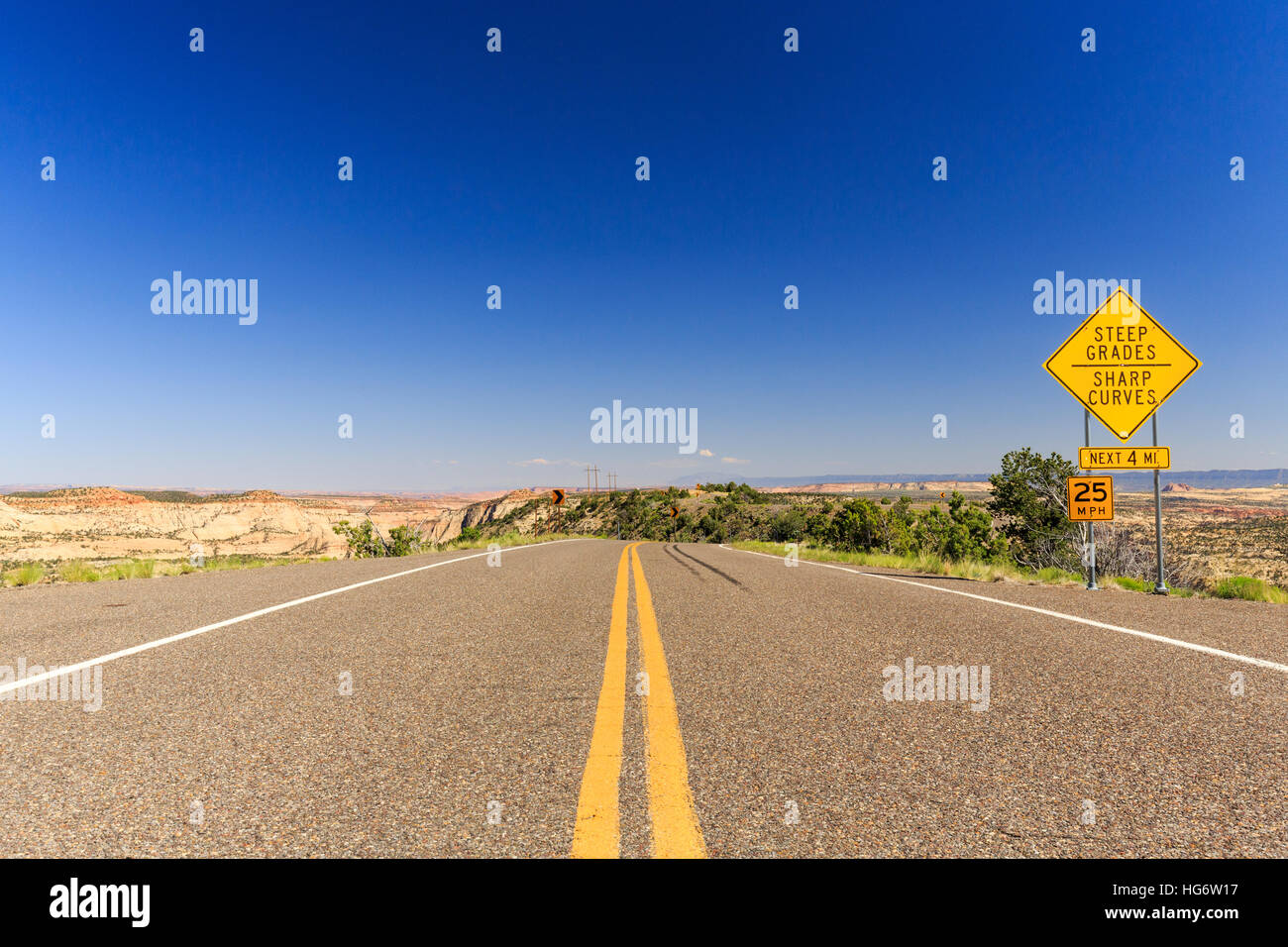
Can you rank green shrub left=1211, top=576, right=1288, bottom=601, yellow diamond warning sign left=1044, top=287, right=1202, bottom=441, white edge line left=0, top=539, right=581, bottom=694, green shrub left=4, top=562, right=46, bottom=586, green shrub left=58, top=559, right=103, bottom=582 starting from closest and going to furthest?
white edge line left=0, top=539, right=581, bottom=694
green shrub left=1211, top=576, right=1288, bottom=601
green shrub left=4, top=562, right=46, bottom=586
green shrub left=58, top=559, right=103, bottom=582
yellow diamond warning sign left=1044, top=287, right=1202, bottom=441

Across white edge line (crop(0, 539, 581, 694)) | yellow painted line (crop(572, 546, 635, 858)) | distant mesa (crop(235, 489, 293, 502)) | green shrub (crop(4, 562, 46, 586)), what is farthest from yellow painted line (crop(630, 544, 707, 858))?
distant mesa (crop(235, 489, 293, 502))

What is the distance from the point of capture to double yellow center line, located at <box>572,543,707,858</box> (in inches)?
77.0

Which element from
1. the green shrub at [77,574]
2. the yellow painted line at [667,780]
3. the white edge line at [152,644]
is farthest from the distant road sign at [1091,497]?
the green shrub at [77,574]

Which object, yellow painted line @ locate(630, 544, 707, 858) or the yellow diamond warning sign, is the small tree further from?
yellow painted line @ locate(630, 544, 707, 858)

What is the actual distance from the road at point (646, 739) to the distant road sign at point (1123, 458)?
3.76 m

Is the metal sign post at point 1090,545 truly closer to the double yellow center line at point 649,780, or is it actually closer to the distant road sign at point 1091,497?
the distant road sign at point 1091,497

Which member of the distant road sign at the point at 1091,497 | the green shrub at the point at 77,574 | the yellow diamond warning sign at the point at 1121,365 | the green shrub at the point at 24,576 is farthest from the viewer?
the yellow diamond warning sign at the point at 1121,365

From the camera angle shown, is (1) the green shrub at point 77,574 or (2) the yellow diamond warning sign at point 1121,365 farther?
(2) the yellow diamond warning sign at point 1121,365

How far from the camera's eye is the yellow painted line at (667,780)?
6.40ft

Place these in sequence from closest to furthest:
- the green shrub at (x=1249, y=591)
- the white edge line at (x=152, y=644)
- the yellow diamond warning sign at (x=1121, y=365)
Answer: the white edge line at (x=152, y=644) < the green shrub at (x=1249, y=591) < the yellow diamond warning sign at (x=1121, y=365)
